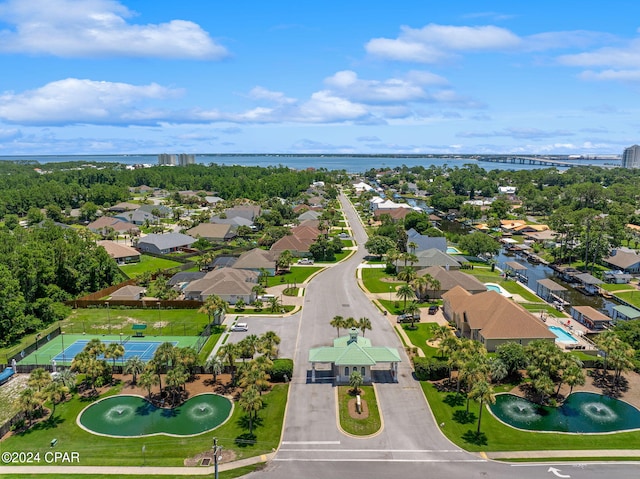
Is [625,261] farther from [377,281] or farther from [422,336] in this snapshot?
[422,336]

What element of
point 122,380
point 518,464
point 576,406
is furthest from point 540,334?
point 122,380

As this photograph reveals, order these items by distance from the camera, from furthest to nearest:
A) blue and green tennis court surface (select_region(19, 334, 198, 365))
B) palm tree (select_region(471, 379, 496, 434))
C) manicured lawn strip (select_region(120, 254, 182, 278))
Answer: manicured lawn strip (select_region(120, 254, 182, 278)) < blue and green tennis court surface (select_region(19, 334, 198, 365)) < palm tree (select_region(471, 379, 496, 434))

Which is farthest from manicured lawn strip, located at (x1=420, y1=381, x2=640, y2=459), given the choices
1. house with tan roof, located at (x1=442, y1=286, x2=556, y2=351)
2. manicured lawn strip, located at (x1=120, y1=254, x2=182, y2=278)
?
manicured lawn strip, located at (x1=120, y1=254, x2=182, y2=278)

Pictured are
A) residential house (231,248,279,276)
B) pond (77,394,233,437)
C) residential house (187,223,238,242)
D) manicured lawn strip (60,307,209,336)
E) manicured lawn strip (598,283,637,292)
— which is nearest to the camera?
pond (77,394,233,437)

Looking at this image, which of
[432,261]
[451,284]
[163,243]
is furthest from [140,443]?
[163,243]

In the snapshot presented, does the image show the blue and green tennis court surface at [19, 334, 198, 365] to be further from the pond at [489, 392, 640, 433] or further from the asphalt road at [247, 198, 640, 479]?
the pond at [489, 392, 640, 433]

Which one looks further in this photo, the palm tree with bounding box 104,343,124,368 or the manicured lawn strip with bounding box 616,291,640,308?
the manicured lawn strip with bounding box 616,291,640,308
